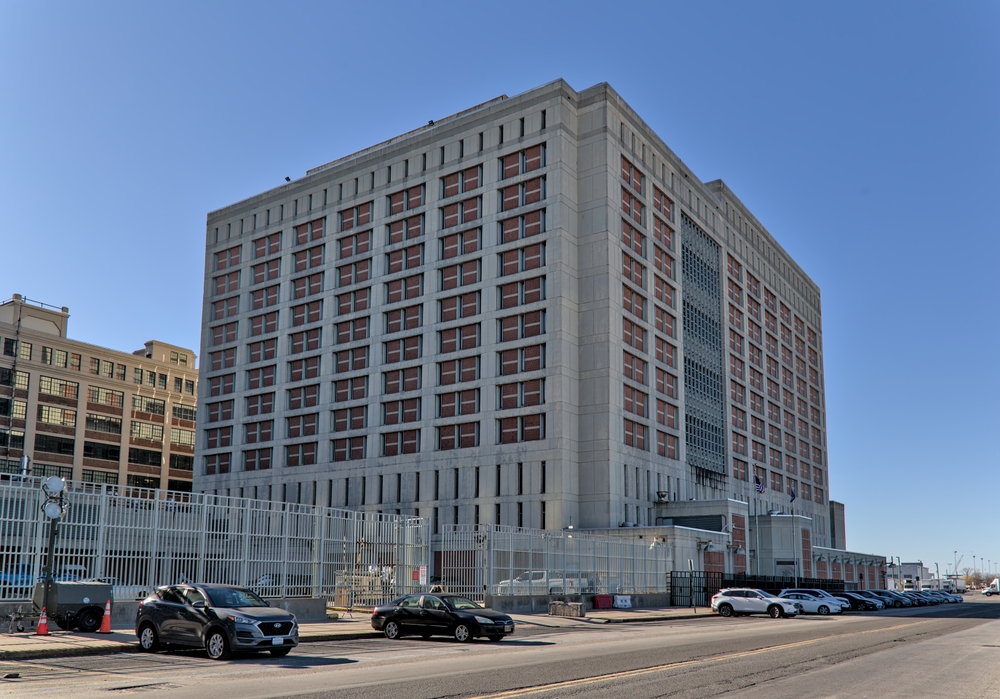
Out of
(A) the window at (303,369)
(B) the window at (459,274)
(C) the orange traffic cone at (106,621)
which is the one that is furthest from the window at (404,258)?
(C) the orange traffic cone at (106,621)

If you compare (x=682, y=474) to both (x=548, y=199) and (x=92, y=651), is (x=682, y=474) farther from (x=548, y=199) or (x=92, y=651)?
(x=92, y=651)

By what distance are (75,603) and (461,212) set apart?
205 ft

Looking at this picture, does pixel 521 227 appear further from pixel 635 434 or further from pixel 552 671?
pixel 552 671

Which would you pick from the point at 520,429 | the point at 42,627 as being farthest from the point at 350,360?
the point at 42,627

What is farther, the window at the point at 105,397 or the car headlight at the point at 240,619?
the window at the point at 105,397

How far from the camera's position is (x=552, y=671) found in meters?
18.6

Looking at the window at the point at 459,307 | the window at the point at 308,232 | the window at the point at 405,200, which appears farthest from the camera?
the window at the point at 308,232

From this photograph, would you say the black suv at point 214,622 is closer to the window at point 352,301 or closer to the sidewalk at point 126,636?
the sidewalk at point 126,636

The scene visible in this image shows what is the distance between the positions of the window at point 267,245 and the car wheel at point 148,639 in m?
78.3

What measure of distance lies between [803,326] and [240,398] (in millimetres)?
74297

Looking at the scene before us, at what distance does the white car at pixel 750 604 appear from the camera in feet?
158

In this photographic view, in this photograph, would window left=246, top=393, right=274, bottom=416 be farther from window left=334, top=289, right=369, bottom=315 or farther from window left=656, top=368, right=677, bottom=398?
window left=656, top=368, right=677, bottom=398

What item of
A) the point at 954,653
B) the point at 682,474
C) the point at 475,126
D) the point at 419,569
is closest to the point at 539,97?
the point at 475,126

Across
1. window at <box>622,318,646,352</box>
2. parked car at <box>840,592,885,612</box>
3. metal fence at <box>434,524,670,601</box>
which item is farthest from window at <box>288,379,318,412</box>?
parked car at <box>840,592,885,612</box>
